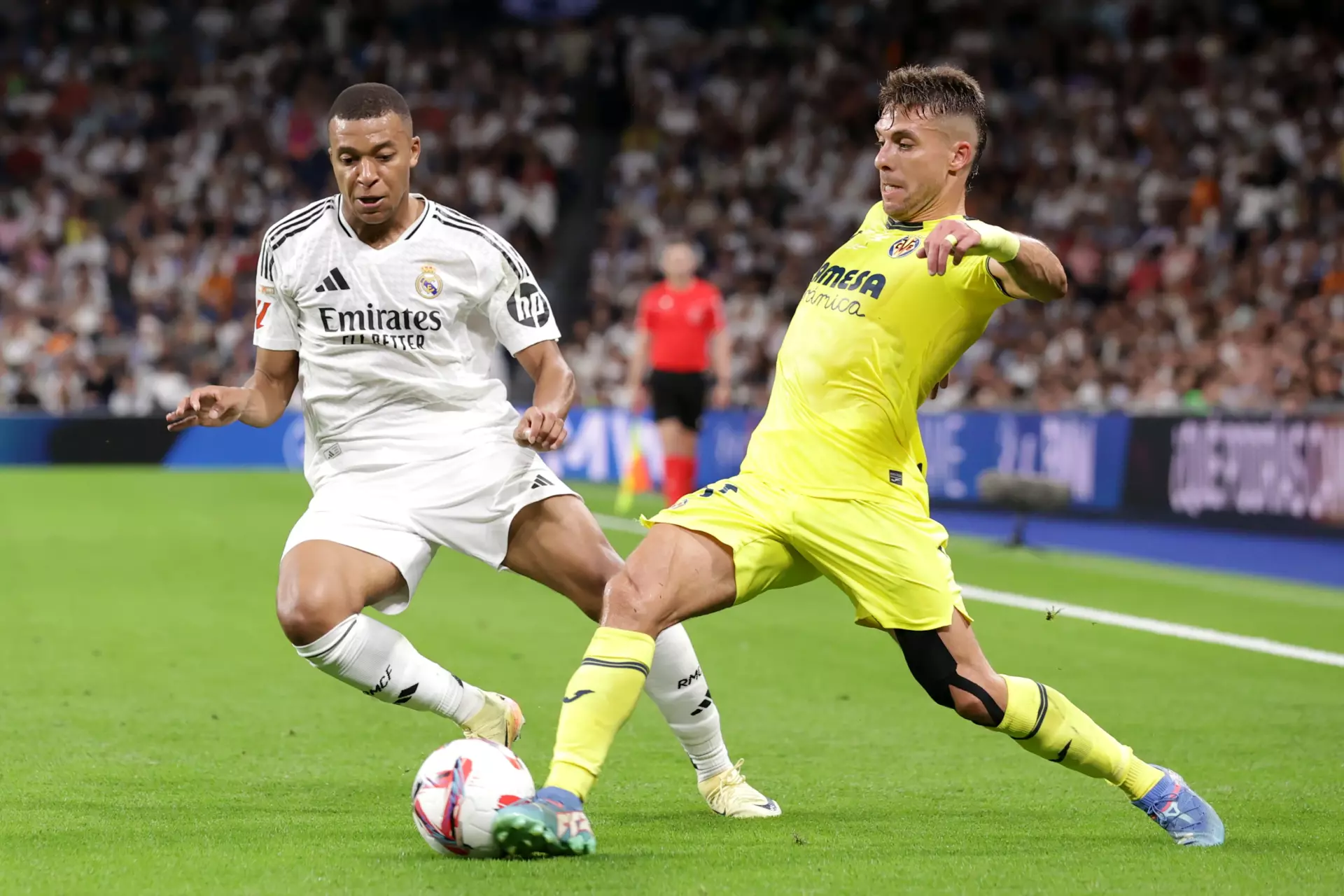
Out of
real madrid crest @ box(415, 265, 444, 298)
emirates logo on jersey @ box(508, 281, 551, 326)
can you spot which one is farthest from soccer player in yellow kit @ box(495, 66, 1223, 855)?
real madrid crest @ box(415, 265, 444, 298)

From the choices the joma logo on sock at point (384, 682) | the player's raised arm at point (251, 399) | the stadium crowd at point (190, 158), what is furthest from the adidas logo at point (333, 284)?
the stadium crowd at point (190, 158)

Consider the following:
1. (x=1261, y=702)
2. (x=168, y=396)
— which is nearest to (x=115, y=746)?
(x=1261, y=702)

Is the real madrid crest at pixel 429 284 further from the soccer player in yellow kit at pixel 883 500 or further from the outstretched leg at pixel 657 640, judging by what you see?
the soccer player in yellow kit at pixel 883 500

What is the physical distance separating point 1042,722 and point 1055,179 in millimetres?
21376

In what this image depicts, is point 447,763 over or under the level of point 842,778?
over

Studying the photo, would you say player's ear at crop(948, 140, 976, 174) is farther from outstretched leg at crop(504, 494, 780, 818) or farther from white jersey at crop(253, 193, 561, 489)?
outstretched leg at crop(504, 494, 780, 818)

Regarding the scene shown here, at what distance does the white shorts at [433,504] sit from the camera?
554 cm

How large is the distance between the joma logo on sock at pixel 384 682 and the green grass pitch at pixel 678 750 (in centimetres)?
37

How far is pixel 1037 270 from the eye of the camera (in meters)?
4.62

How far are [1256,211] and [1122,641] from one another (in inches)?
574

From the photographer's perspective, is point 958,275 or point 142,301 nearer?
point 958,275

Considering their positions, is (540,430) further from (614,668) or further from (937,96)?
(937,96)

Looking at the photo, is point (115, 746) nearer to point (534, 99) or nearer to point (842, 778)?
point (842, 778)

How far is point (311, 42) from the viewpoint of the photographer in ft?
95.4
